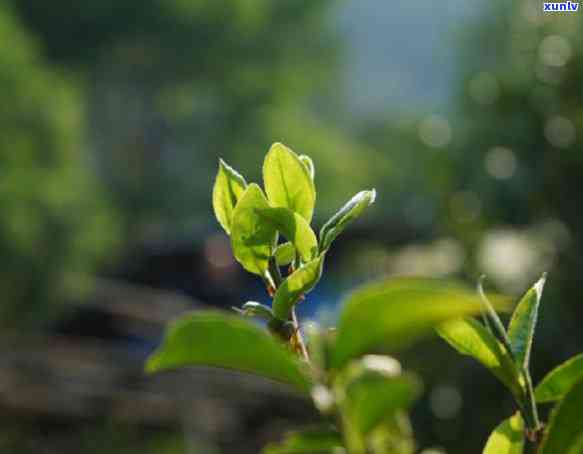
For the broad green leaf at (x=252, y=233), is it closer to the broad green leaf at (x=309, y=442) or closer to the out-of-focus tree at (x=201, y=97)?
the broad green leaf at (x=309, y=442)

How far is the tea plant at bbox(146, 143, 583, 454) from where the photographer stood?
0.23m

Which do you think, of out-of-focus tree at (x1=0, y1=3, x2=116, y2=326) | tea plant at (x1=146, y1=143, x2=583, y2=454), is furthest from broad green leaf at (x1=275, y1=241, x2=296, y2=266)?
out-of-focus tree at (x1=0, y1=3, x2=116, y2=326)

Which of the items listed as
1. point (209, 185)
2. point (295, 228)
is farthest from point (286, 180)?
point (209, 185)

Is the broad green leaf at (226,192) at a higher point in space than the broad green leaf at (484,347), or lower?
higher

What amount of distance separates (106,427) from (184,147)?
702cm

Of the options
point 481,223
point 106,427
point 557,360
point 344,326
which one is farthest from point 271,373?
point 106,427

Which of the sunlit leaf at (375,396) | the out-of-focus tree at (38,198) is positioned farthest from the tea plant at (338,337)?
the out-of-focus tree at (38,198)

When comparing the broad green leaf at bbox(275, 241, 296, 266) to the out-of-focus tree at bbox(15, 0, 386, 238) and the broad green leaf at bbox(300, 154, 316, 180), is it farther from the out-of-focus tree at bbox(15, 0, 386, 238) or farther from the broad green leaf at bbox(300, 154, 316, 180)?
the out-of-focus tree at bbox(15, 0, 386, 238)

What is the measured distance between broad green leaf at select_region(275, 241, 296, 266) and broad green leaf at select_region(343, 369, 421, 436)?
10 cm

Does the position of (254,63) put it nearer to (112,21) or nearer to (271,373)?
(112,21)

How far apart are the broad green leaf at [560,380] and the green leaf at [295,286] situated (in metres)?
0.09

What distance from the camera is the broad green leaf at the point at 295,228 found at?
12.3 inches

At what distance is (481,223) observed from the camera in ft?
6.69

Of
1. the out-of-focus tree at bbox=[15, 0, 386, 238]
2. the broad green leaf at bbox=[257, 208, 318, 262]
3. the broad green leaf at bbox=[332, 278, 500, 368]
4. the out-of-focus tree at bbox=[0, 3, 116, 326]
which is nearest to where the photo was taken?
the broad green leaf at bbox=[332, 278, 500, 368]
